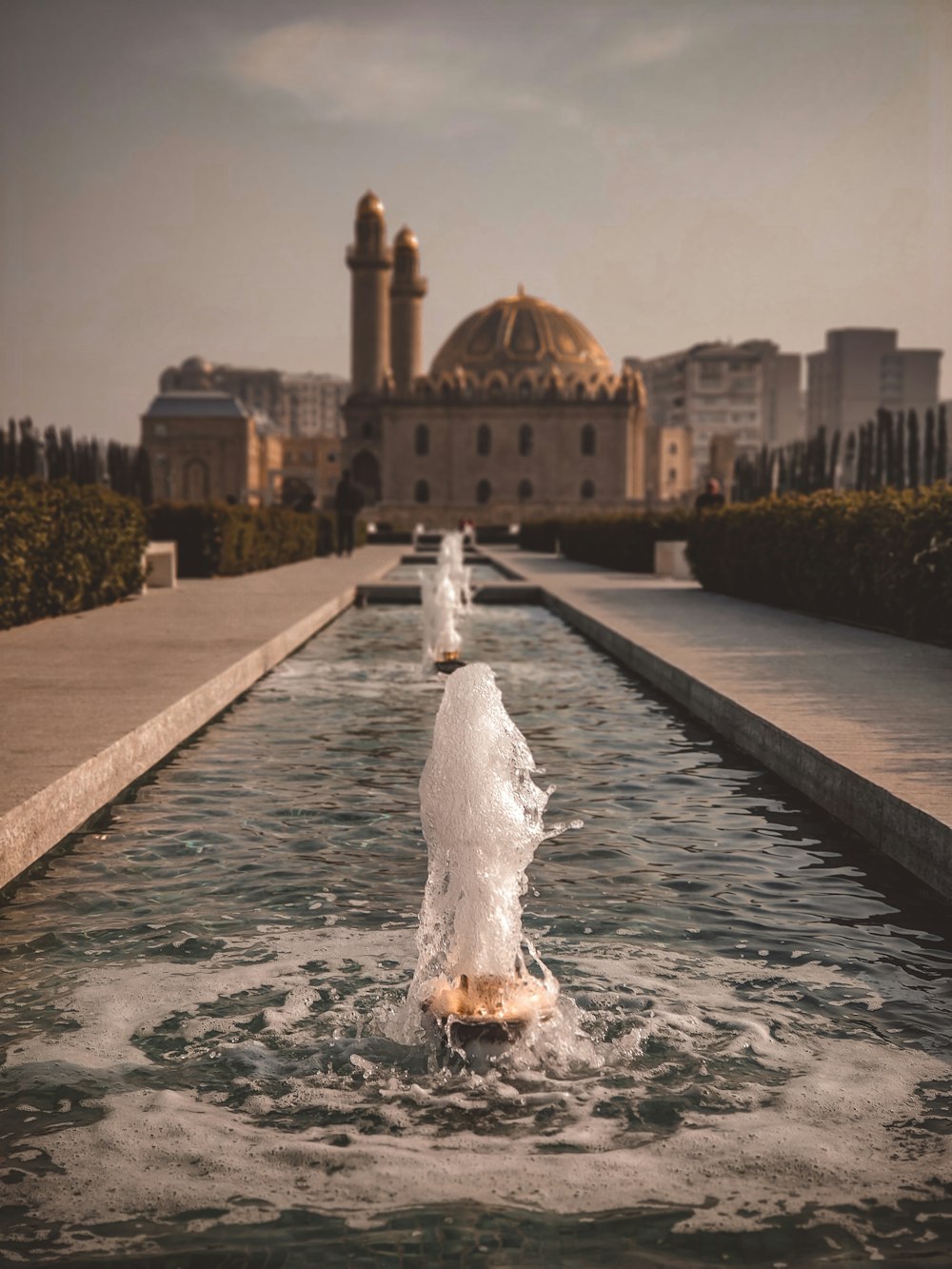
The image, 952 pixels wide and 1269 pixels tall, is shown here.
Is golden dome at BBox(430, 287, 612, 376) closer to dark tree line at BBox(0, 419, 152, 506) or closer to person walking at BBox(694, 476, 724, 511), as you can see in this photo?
dark tree line at BBox(0, 419, 152, 506)

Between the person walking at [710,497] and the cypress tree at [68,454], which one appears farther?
the cypress tree at [68,454]

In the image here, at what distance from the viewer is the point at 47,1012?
336 cm

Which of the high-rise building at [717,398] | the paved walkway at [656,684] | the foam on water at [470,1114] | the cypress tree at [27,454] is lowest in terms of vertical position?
the foam on water at [470,1114]

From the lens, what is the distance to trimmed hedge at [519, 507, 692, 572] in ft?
69.2

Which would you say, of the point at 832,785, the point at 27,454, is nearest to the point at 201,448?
the point at 27,454

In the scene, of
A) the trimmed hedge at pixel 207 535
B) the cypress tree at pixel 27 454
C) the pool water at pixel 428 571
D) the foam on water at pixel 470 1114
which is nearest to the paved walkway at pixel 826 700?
the foam on water at pixel 470 1114

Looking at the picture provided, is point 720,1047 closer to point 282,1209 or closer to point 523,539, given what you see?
point 282,1209

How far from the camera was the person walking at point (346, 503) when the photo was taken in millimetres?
23641

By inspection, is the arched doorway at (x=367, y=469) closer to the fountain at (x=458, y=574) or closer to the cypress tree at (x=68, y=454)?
the cypress tree at (x=68, y=454)

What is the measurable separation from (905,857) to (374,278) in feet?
266

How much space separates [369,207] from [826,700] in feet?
269

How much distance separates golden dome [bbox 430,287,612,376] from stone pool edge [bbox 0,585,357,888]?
8489 centimetres

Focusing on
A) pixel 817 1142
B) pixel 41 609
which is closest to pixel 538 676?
pixel 41 609

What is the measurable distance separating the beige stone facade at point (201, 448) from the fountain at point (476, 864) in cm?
8804
